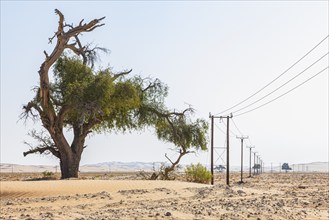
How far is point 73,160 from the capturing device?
44250mm

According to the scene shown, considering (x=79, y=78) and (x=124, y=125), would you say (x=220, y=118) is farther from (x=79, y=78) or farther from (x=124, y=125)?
(x=79, y=78)

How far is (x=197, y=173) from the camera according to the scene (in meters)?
46.6

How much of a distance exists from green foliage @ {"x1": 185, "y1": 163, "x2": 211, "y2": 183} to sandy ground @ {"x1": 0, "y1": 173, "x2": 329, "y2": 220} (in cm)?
1249

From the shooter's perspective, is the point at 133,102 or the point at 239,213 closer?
the point at 239,213

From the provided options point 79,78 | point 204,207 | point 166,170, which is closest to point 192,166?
point 166,170

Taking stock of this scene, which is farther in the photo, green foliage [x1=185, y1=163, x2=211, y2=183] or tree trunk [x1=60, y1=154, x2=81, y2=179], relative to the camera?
green foliage [x1=185, y1=163, x2=211, y2=183]

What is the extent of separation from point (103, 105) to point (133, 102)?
127 inches

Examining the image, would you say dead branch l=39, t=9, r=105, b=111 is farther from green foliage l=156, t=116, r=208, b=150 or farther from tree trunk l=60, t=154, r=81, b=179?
green foliage l=156, t=116, r=208, b=150

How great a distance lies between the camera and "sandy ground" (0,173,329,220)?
1753cm

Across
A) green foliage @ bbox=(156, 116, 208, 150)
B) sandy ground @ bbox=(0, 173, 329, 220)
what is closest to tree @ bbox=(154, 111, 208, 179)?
green foliage @ bbox=(156, 116, 208, 150)

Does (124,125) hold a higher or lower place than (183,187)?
higher

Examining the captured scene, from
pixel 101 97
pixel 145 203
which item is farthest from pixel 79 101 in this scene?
pixel 145 203

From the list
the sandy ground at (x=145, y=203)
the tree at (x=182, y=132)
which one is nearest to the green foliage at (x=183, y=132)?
the tree at (x=182, y=132)

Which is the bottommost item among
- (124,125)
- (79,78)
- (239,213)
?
(239,213)
